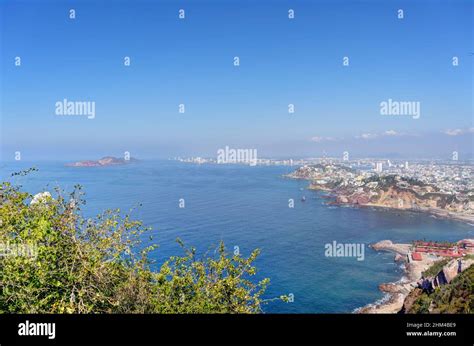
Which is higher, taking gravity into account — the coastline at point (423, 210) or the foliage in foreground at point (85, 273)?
the foliage in foreground at point (85, 273)

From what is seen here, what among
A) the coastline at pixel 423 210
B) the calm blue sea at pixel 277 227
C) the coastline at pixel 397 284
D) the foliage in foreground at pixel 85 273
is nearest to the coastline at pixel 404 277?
the coastline at pixel 397 284

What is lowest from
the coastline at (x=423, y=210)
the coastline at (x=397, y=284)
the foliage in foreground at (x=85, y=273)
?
the coastline at (x=397, y=284)

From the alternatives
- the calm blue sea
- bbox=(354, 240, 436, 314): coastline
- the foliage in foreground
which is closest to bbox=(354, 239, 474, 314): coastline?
bbox=(354, 240, 436, 314): coastline

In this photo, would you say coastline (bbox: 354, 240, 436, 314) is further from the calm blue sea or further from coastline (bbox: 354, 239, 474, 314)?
the calm blue sea

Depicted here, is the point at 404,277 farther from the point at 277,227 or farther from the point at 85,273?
the point at 85,273

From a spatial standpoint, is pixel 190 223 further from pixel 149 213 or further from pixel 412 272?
pixel 412 272

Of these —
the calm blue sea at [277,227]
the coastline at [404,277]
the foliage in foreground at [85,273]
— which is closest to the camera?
the foliage in foreground at [85,273]

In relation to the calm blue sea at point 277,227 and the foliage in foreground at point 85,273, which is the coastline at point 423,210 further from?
the foliage in foreground at point 85,273
